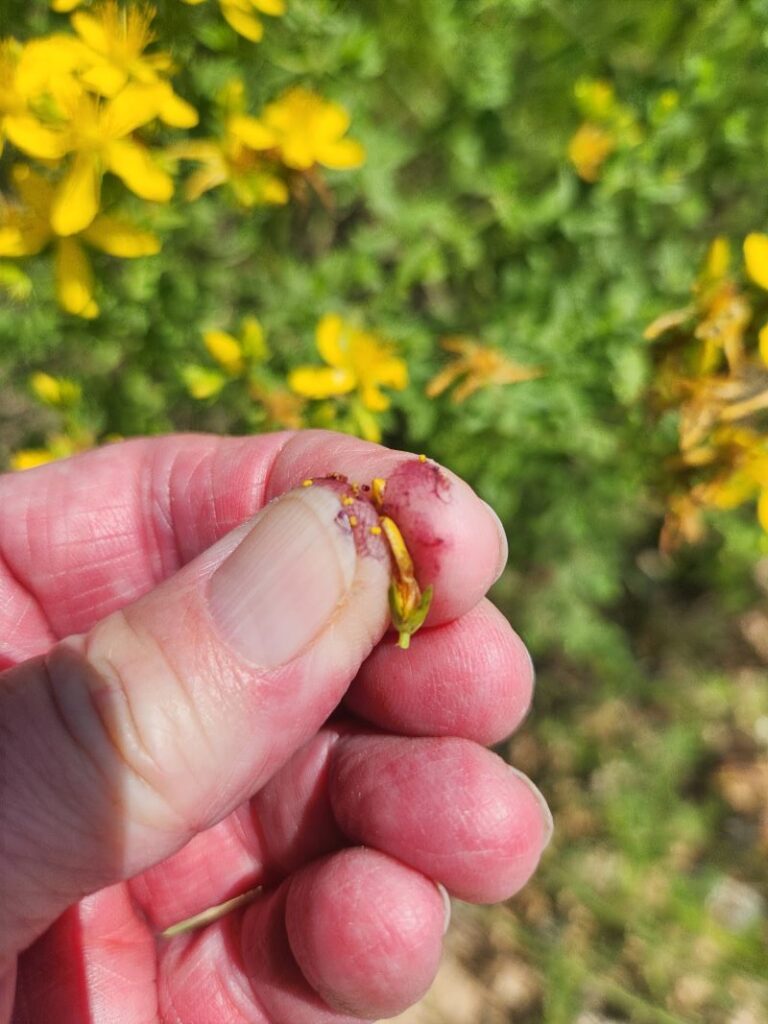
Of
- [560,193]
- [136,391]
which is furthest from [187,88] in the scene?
[560,193]

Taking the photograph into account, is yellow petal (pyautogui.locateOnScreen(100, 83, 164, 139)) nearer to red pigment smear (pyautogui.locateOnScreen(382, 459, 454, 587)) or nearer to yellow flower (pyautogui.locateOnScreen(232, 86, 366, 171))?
yellow flower (pyautogui.locateOnScreen(232, 86, 366, 171))

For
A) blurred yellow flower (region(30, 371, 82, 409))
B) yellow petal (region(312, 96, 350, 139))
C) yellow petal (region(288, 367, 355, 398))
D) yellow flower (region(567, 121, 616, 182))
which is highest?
yellow petal (region(312, 96, 350, 139))

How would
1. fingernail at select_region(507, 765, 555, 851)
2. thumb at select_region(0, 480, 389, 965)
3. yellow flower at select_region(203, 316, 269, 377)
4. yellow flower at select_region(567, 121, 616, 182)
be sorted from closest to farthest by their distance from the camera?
1. thumb at select_region(0, 480, 389, 965)
2. fingernail at select_region(507, 765, 555, 851)
3. yellow flower at select_region(203, 316, 269, 377)
4. yellow flower at select_region(567, 121, 616, 182)

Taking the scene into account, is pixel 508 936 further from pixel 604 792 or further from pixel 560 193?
pixel 560 193

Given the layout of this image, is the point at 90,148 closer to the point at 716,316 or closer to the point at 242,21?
the point at 242,21

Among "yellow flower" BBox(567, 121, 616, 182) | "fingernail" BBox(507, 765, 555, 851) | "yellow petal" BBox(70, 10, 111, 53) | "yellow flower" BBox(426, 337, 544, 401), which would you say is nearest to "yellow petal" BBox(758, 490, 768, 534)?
"yellow flower" BBox(426, 337, 544, 401)
